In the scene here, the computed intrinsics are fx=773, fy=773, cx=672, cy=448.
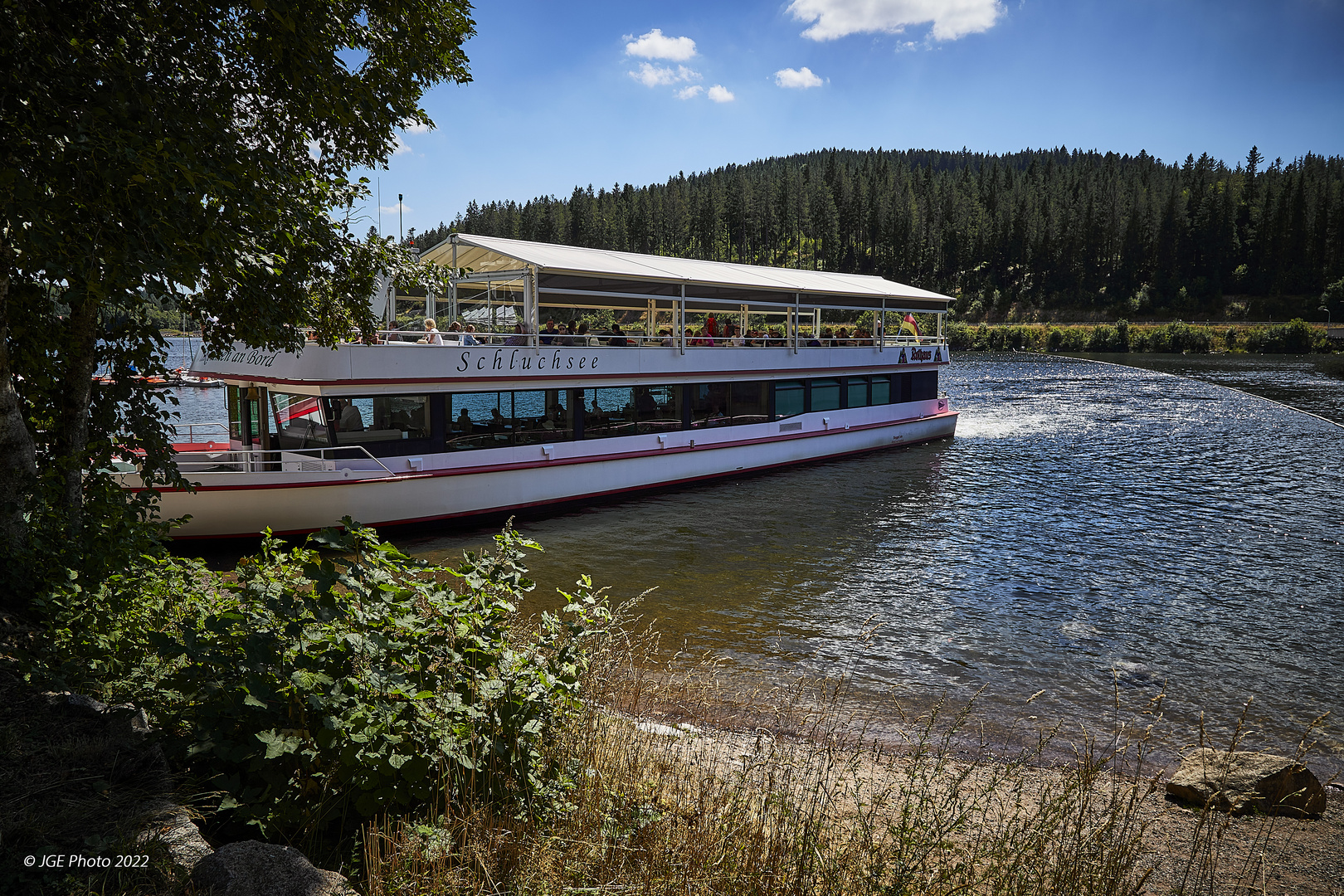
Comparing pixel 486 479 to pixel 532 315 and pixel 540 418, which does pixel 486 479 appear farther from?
pixel 532 315

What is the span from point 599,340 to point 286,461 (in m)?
7.49

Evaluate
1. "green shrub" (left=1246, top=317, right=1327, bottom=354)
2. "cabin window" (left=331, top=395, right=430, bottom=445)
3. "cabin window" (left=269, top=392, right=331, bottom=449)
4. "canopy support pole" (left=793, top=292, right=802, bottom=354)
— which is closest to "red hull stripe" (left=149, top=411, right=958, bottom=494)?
"cabin window" (left=331, top=395, right=430, bottom=445)

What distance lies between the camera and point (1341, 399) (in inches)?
1527

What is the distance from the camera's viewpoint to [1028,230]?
123500 mm

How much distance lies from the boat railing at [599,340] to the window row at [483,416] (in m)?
1.06

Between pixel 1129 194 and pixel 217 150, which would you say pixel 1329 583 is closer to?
pixel 217 150

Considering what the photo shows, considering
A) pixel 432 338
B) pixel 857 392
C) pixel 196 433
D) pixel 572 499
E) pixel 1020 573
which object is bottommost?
pixel 1020 573

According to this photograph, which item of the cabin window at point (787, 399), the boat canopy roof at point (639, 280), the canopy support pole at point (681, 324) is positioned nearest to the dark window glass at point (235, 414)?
the boat canopy roof at point (639, 280)

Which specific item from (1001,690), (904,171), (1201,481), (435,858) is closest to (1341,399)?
(1201,481)

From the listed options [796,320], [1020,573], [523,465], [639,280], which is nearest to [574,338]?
[639,280]

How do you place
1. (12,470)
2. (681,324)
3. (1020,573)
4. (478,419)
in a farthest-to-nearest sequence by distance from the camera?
1. (681,324)
2. (478,419)
3. (1020,573)
4. (12,470)

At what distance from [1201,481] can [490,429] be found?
19.6 m

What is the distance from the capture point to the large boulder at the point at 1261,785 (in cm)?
608

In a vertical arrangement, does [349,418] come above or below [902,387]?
below
